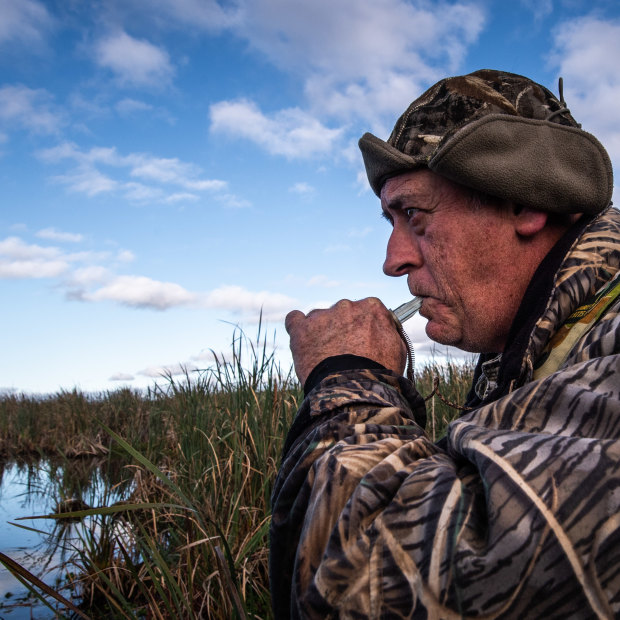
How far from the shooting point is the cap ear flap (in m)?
1.55

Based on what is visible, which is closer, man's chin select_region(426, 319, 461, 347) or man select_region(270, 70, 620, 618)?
man select_region(270, 70, 620, 618)

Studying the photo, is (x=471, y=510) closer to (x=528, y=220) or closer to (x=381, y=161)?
(x=528, y=220)

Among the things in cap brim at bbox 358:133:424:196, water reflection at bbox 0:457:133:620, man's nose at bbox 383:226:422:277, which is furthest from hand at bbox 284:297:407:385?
water reflection at bbox 0:457:133:620

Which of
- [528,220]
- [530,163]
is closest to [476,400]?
[528,220]

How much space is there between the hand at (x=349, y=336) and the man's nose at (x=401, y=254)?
0.20 metres

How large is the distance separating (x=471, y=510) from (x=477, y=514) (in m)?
0.01

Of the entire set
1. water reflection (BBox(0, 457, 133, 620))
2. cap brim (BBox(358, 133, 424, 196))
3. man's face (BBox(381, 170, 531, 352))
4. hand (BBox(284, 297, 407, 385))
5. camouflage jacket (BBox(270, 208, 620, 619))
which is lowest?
water reflection (BBox(0, 457, 133, 620))

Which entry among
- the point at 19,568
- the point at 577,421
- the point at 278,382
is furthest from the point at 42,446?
the point at 577,421

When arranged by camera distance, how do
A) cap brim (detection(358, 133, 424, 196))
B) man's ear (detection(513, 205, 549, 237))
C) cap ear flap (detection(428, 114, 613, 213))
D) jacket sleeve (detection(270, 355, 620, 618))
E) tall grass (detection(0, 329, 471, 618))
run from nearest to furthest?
jacket sleeve (detection(270, 355, 620, 618)) < cap ear flap (detection(428, 114, 613, 213)) < man's ear (detection(513, 205, 549, 237)) < cap brim (detection(358, 133, 424, 196)) < tall grass (detection(0, 329, 471, 618))

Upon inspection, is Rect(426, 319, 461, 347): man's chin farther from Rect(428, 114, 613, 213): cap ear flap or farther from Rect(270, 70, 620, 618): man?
Rect(428, 114, 613, 213): cap ear flap

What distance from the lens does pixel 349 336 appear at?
159cm

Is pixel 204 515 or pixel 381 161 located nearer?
pixel 381 161

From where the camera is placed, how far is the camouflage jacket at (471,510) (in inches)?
31.2

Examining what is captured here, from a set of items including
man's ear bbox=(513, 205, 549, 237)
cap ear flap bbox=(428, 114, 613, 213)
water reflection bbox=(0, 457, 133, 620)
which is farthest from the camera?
water reflection bbox=(0, 457, 133, 620)
